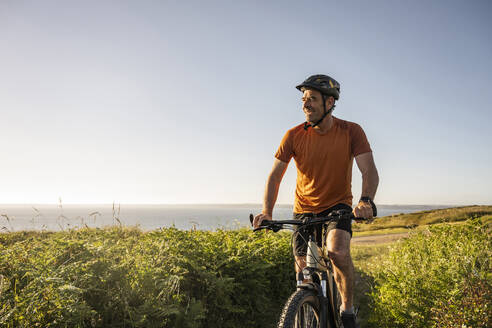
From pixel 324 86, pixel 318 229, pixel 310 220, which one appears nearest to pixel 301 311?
pixel 310 220

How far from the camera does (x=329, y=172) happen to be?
3.60 m

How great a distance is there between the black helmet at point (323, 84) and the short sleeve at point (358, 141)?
424mm

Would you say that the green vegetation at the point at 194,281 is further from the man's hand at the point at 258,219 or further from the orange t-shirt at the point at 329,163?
the orange t-shirt at the point at 329,163

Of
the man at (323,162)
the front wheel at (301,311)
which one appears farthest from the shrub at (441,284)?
the front wheel at (301,311)

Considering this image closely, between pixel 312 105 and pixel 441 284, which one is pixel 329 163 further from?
pixel 441 284

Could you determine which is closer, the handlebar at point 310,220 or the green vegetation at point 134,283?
the green vegetation at point 134,283

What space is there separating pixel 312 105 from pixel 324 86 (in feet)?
0.80

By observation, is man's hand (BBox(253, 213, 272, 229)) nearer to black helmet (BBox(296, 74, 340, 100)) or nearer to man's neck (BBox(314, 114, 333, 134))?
man's neck (BBox(314, 114, 333, 134))

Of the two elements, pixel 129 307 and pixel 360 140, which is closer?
pixel 129 307

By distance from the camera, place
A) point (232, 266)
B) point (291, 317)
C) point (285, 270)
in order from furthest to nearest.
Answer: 1. point (285, 270)
2. point (232, 266)
3. point (291, 317)

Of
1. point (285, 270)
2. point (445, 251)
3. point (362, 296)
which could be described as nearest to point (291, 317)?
point (445, 251)

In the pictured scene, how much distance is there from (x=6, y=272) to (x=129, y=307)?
3.73 feet

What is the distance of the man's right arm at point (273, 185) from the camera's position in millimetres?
3656

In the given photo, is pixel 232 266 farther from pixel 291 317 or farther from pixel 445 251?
pixel 445 251
